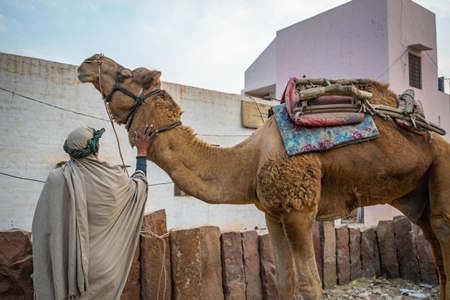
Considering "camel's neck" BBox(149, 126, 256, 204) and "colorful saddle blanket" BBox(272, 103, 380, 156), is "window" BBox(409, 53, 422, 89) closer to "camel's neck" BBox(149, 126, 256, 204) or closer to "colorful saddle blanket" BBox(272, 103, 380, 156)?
"colorful saddle blanket" BBox(272, 103, 380, 156)

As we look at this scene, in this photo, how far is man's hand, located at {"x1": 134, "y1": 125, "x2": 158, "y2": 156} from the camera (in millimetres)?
3357

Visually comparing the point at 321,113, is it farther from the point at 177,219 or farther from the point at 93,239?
the point at 177,219

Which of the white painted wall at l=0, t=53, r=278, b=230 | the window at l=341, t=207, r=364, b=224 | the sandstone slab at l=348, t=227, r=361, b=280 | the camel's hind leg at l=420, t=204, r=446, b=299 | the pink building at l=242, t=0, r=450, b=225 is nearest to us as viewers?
the camel's hind leg at l=420, t=204, r=446, b=299

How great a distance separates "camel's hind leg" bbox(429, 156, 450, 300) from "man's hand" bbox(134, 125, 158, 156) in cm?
261

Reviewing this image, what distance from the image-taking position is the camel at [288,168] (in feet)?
10.8

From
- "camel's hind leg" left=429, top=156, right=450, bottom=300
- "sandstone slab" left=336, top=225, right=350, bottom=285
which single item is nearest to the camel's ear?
"camel's hind leg" left=429, top=156, right=450, bottom=300

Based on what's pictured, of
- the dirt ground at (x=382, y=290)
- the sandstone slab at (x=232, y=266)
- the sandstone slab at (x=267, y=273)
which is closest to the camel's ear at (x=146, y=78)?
the sandstone slab at (x=232, y=266)

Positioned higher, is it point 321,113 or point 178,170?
point 321,113

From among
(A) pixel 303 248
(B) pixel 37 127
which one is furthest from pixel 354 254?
(B) pixel 37 127

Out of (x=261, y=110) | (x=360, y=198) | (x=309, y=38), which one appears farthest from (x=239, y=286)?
(x=309, y=38)

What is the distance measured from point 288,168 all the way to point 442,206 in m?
1.55

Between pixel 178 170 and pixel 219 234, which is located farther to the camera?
pixel 219 234

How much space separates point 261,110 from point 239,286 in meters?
9.03

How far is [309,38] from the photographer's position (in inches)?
728
